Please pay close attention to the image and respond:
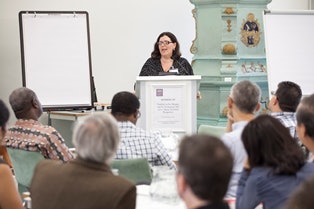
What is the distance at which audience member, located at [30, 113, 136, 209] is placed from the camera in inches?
91.4

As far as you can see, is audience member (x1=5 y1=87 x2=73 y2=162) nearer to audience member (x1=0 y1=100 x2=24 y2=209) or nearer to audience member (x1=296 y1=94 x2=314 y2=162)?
audience member (x1=0 y1=100 x2=24 y2=209)

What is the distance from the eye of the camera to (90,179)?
7.77 feet

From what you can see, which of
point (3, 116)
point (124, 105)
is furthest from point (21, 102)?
point (3, 116)

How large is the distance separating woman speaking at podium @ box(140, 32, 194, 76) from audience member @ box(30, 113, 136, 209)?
3.68m

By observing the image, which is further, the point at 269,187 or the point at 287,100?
the point at 287,100

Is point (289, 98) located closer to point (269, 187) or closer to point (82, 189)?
point (269, 187)

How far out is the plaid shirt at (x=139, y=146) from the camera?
386 cm

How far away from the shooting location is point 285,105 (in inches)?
177

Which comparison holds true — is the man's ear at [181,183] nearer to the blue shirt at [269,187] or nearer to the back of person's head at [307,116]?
the blue shirt at [269,187]

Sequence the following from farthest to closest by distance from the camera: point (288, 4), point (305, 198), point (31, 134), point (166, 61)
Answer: point (288, 4) < point (166, 61) < point (31, 134) < point (305, 198)

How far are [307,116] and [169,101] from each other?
2329 millimetres

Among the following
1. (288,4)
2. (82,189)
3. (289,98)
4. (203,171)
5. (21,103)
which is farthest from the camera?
(288,4)

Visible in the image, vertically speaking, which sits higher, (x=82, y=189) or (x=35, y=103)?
(x=35, y=103)

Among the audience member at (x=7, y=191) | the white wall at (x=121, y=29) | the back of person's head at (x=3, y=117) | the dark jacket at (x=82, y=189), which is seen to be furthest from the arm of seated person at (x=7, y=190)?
the white wall at (x=121, y=29)
